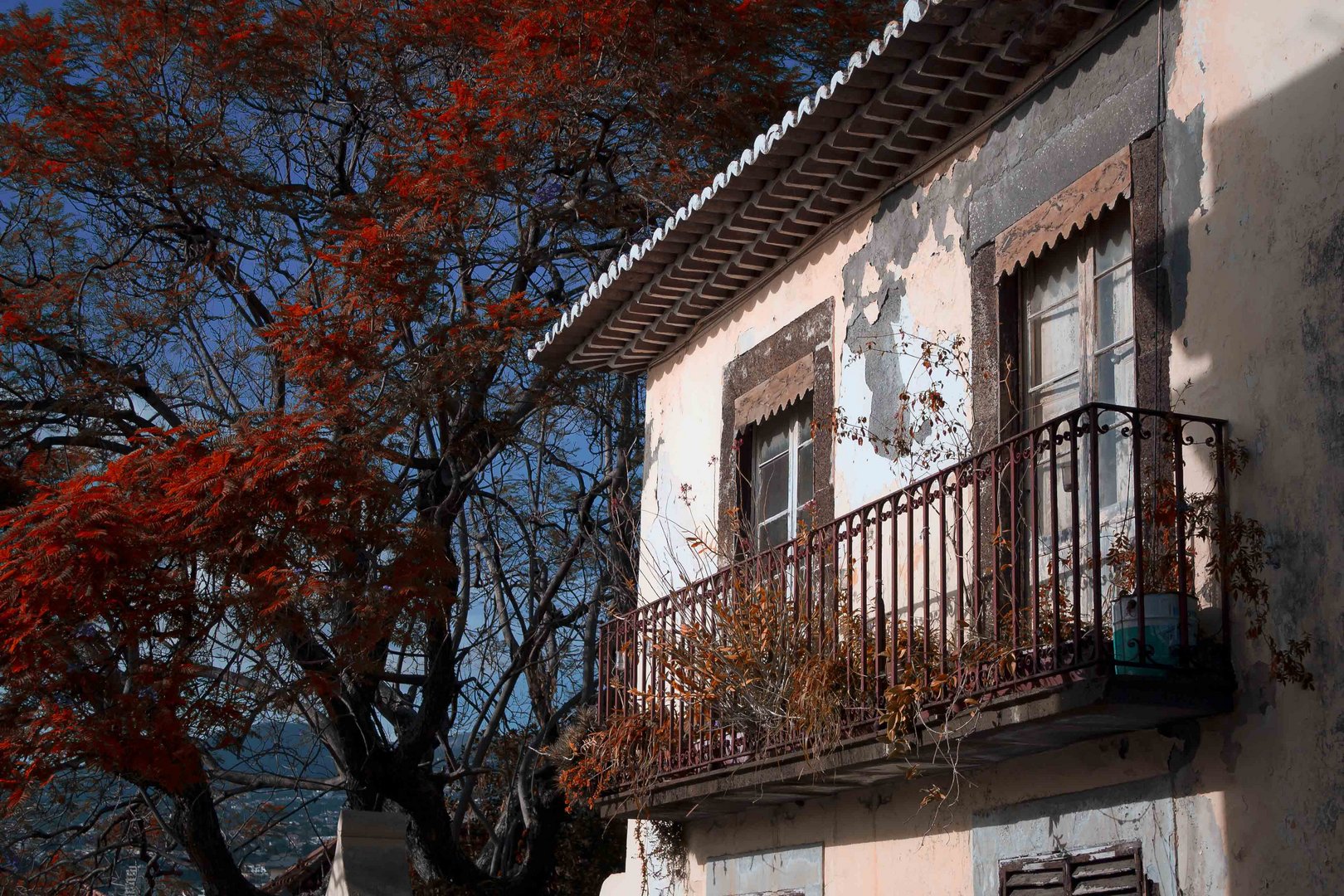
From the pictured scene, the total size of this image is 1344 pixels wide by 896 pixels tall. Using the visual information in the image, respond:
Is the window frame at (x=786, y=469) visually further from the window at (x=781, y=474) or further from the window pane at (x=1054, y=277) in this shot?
the window pane at (x=1054, y=277)

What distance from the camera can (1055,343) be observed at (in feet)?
25.5

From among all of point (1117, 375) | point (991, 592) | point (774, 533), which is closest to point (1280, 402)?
point (1117, 375)

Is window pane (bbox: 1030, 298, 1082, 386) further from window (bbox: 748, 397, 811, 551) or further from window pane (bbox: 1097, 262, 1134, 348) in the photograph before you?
window (bbox: 748, 397, 811, 551)

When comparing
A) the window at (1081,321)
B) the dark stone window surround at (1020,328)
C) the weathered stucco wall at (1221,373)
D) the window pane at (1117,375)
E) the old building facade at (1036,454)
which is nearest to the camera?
the weathered stucco wall at (1221,373)

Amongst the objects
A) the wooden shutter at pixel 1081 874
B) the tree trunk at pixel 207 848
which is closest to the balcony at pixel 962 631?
the wooden shutter at pixel 1081 874

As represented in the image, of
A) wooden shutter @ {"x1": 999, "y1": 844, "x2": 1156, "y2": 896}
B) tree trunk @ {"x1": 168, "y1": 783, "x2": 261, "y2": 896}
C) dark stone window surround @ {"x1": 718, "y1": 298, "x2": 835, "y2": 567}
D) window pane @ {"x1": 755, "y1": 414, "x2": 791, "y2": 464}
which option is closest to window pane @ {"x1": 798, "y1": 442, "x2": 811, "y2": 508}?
dark stone window surround @ {"x1": 718, "y1": 298, "x2": 835, "y2": 567}

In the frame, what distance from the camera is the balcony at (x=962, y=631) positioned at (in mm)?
6188

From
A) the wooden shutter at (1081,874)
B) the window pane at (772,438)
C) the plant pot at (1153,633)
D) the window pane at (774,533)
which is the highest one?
the window pane at (772,438)

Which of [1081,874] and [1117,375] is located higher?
[1117,375]

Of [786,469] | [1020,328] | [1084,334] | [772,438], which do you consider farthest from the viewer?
[772,438]

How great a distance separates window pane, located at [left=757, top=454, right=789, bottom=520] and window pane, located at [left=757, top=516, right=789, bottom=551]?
6cm

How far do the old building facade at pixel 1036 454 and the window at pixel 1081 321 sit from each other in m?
0.02

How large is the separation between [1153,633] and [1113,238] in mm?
2108

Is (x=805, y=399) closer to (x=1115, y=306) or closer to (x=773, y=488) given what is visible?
(x=773, y=488)
